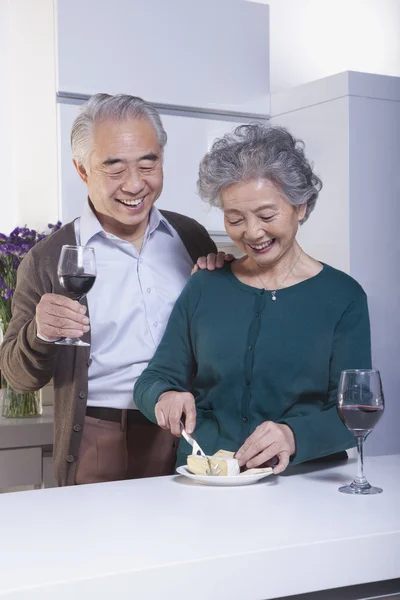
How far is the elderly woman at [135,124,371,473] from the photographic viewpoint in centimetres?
180

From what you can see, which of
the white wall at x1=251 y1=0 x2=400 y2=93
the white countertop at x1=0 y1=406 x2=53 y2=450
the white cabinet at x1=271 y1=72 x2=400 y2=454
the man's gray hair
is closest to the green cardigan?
the man's gray hair

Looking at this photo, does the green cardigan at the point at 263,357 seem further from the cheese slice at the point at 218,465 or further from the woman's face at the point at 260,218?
the cheese slice at the point at 218,465

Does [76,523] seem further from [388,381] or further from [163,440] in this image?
[388,381]

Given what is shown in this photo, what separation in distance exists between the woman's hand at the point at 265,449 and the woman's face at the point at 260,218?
48 cm

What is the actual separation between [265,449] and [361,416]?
0.21 meters

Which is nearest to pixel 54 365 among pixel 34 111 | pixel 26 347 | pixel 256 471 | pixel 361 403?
pixel 26 347

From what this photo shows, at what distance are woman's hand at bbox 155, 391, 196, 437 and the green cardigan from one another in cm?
7

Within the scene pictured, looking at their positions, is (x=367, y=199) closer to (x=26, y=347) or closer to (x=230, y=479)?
(x=26, y=347)

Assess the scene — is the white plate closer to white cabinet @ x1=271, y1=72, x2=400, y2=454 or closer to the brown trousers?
the brown trousers

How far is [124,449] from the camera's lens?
2.08 m

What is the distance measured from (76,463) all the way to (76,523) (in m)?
0.84

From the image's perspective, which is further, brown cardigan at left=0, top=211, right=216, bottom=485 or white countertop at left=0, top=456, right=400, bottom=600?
brown cardigan at left=0, top=211, right=216, bottom=485

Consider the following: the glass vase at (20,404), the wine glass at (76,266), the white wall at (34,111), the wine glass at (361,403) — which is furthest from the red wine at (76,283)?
the glass vase at (20,404)

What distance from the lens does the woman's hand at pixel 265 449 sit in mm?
1530
